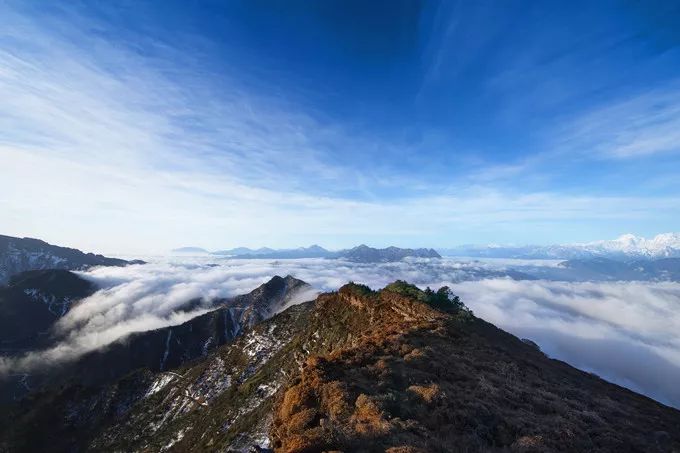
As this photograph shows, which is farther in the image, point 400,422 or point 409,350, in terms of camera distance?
point 409,350

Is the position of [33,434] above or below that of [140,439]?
Answer: below

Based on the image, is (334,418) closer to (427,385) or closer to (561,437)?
(427,385)

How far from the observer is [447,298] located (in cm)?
6619

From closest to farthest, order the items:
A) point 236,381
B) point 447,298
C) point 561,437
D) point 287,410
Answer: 1. point 561,437
2. point 287,410
3. point 447,298
4. point 236,381

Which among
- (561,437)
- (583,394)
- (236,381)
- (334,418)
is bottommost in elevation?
(236,381)

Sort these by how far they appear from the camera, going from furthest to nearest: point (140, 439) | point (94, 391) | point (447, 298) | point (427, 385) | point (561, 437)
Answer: point (94, 391), point (140, 439), point (447, 298), point (427, 385), point (561, 437)

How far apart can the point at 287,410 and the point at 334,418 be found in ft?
12.9

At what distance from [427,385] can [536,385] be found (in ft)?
45.8

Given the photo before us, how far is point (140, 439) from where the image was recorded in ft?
334

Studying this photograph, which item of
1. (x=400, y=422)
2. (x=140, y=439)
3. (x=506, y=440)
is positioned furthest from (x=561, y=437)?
(x=140, y=439)

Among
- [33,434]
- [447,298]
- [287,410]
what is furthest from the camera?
[33,434]

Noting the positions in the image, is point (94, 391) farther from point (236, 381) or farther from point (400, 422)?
point (400, 422)

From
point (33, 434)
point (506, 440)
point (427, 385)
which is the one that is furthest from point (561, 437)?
point (33, 434)

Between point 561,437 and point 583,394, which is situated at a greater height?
point 561,437
